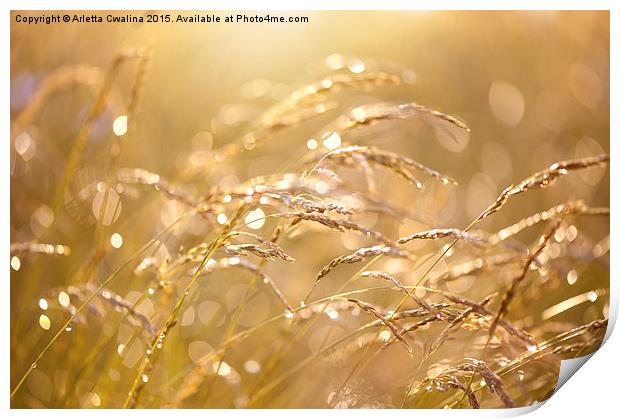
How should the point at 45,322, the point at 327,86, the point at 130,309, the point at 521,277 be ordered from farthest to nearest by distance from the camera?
the point at 45,322
the point at 327,86
the point at 130,309
the point at 521,277

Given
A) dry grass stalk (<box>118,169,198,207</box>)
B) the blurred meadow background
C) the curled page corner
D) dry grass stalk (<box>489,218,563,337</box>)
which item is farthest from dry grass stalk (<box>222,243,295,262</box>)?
the curled page corner

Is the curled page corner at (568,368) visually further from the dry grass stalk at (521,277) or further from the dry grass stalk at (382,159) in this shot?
the dry grass stalk at (382,159)

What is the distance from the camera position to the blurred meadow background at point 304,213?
3.59 feet

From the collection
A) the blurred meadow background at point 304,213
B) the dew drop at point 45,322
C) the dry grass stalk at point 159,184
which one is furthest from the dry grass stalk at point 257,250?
the dew drop at point 45,322

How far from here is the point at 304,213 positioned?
3.23ft

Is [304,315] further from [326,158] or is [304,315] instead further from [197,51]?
[197,51]

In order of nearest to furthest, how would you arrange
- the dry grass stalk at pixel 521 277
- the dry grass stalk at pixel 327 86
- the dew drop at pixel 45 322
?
the dry grass stalk at pixel 521 277 < the dry grass stalk at pixel 327 86 < the dew drop at pixel 45 322

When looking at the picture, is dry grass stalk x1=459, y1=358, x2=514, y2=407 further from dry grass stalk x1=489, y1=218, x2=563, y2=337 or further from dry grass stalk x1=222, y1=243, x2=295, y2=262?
dry grass stalk x1=222, y1=243, x2=295, y2=262

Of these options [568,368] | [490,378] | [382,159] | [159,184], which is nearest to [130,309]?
[159,184]

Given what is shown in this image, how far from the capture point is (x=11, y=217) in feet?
4.66

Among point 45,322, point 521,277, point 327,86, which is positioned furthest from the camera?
point 45,322

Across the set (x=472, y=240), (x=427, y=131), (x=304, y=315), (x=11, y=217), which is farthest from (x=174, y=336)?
(x=427, y=131)

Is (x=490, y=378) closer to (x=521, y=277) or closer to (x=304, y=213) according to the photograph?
(x=521, y=277)
